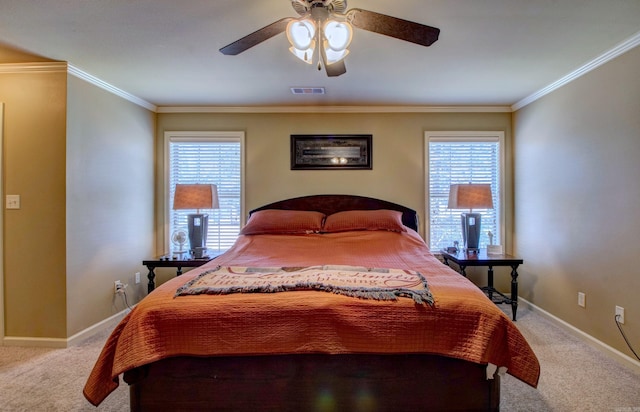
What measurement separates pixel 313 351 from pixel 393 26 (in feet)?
5.38

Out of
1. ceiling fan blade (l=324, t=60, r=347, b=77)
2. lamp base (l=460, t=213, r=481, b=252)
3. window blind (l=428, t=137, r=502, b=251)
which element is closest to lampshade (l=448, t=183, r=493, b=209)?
lamp base (l=460, t=213, r=481, b=252)

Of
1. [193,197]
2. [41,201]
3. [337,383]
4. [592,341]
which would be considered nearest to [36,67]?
[41,201]

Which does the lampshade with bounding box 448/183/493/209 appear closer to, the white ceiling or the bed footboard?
the white ceiling

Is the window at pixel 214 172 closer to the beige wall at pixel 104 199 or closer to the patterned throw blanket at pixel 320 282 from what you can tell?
the beige wall at pixel 104 199

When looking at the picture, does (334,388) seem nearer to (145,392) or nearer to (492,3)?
(145,392)

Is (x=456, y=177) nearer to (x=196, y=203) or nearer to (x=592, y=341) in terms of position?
(x=592, y=341)

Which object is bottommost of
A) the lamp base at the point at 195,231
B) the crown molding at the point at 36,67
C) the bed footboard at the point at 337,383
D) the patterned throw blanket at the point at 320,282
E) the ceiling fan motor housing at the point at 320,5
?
the bed footboard at the point at 337,383

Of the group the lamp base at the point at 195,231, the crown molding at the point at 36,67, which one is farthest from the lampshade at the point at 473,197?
the crown molding at the point at 36,67

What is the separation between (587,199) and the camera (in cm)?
263

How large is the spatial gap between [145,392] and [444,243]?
329 cm

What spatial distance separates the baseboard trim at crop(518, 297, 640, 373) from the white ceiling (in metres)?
2.27

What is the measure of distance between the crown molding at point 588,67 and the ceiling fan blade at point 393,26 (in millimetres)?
1771

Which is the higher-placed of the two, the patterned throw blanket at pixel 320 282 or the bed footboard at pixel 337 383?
the patterned throw blanket at pixel 320 282

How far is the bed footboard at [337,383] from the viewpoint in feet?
5.05
